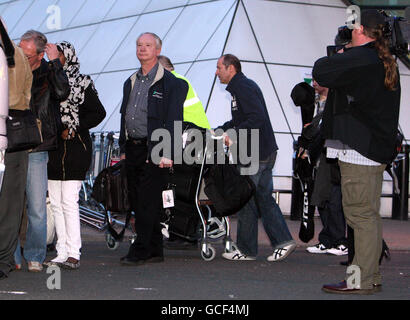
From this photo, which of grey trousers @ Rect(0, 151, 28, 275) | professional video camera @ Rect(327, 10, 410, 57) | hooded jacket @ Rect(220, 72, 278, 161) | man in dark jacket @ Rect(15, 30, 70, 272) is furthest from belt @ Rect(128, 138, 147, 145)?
professional video camera @ Rect(327, 10, 410, 57)

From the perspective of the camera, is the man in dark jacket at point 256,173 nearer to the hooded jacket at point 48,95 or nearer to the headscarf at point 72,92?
the headscarf at point 72,92

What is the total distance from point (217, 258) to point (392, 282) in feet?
8.40

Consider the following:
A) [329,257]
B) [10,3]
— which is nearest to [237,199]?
[329,257]

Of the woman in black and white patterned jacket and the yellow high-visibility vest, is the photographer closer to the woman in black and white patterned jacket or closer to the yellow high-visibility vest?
the woman in black and white patterned jacket

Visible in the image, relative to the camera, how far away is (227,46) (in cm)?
1778

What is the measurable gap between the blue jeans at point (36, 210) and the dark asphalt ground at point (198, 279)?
0.67 feet

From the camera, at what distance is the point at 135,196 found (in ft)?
30.7

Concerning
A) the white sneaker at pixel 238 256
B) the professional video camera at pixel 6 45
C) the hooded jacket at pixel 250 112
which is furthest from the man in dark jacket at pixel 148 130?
the professional video camera at pixel 6 45

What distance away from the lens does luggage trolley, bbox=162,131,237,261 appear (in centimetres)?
973

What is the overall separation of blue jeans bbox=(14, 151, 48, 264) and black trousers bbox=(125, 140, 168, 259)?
3.25 feet

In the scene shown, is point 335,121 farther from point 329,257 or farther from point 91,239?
point 91,239

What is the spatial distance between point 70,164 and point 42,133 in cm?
55

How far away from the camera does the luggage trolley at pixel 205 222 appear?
31.9 feet

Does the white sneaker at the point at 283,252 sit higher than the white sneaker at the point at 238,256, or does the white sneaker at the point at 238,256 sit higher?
the white sneaker at the point at 283,252
